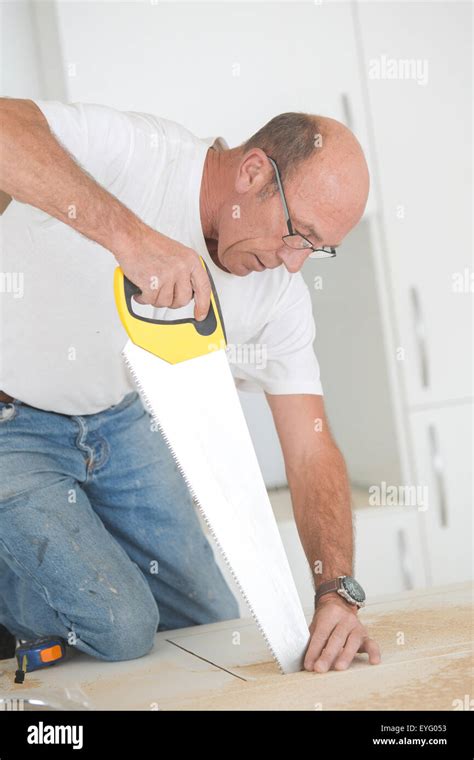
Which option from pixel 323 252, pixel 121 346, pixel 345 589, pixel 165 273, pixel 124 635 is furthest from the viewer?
pixel 121 346

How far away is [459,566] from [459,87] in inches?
55.3

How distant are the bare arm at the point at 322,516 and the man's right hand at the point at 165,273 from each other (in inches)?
18.5

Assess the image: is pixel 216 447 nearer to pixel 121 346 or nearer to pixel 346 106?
Answer: pixel 121 346

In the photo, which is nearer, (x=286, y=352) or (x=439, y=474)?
(x=286, y=352)

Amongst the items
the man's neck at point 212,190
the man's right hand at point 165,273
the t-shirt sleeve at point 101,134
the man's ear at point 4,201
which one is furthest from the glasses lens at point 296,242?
the man's ear at point 4,201

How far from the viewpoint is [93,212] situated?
1164 mm

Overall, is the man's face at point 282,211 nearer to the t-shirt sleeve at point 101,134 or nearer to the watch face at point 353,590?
the t-shirt sleeve at point 101,134

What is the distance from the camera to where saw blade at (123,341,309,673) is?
3.78 ft

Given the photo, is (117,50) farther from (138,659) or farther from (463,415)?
(138,659)

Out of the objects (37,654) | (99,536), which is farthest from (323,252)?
(37,654)

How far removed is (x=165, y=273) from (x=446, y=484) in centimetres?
172

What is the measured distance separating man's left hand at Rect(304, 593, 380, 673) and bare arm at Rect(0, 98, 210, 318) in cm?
47

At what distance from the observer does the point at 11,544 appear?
1539 millimetres
